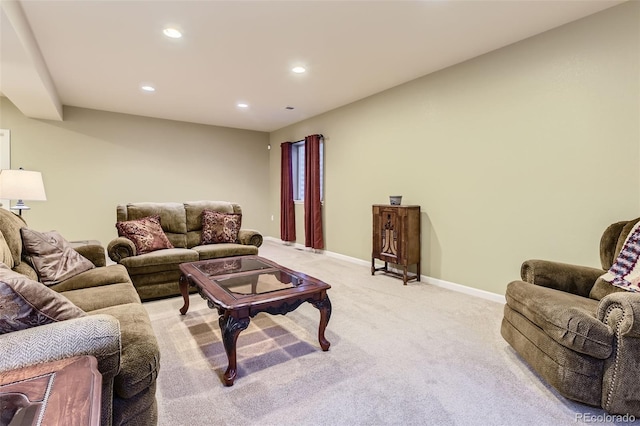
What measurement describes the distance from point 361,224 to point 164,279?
2771mm

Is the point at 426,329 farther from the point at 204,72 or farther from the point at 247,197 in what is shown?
the point at 247,197

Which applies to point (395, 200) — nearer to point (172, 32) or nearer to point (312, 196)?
point (312, 196)

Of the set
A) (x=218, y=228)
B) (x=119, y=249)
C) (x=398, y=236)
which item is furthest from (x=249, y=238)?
(x=398, y=236)

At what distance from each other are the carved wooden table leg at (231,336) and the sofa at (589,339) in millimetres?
1648

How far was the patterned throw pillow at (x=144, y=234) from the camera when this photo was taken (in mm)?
3375

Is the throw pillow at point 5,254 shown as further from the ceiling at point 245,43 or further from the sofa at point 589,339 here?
the sofa at point 589,339

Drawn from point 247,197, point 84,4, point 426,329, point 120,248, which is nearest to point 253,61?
point 84,4

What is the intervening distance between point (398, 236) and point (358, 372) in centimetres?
214

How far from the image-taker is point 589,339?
1.52 m

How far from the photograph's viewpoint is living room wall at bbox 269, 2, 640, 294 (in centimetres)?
246

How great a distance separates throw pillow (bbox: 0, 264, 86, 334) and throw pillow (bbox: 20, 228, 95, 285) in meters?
1.33

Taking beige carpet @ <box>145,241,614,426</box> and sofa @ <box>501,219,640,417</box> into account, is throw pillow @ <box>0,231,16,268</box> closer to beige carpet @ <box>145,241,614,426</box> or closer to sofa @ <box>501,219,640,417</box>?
beige carpet @ <box>145,241,614,426</box>

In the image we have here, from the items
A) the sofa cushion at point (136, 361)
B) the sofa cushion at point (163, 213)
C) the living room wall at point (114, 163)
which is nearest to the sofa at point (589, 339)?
the sofa cushion at point (136, 361)

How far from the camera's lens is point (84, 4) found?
241cm
